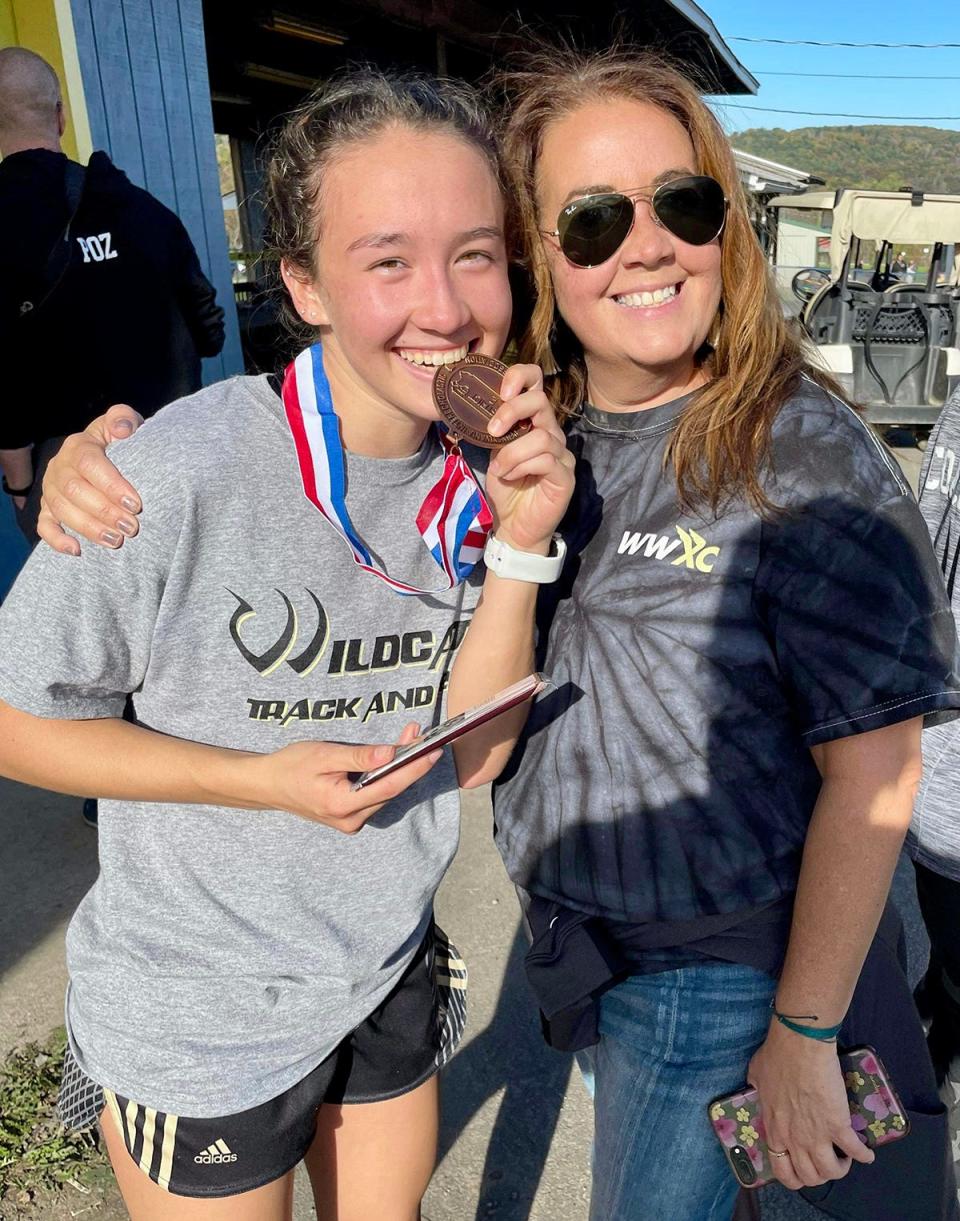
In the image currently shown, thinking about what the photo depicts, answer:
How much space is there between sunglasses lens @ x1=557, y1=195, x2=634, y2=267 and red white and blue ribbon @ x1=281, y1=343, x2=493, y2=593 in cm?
35

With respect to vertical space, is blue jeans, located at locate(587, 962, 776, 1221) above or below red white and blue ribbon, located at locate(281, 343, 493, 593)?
below

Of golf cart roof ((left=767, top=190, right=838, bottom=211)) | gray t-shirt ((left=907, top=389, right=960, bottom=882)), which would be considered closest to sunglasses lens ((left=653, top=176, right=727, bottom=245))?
gray t-shirt ((left=907, top=389, right=960, bottom=882))

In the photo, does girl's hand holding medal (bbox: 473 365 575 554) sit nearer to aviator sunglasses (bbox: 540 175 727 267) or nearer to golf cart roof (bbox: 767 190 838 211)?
aviator sunglasses (bbox: 540 175 727 267)

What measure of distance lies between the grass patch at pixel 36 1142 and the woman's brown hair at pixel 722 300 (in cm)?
220

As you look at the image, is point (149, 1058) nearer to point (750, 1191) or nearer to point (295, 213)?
point (750, 1191)

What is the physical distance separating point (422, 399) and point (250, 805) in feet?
2.05

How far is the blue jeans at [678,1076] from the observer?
1521 mm

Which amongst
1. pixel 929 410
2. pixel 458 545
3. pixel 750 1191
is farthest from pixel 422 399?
pixel 929 410

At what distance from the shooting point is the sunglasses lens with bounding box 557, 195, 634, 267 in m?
1.51

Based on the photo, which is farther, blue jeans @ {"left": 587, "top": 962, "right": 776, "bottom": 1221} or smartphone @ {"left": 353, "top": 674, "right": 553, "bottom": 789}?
blue jeans @ {"left": 587, "top": 962, "right": 776, "bottom": 1221}

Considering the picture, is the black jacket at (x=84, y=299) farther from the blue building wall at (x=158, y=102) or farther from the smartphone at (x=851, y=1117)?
the smartphone at (x=851, y=1117)

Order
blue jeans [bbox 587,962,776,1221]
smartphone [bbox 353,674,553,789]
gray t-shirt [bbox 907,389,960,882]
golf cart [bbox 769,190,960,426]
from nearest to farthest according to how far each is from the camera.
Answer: smartphone [bbox 353,674,553,789] → blue jeans [bbox 587,962,776,1221] → gray t-shirt [bbox 907,389,960,882] → golf cart [bbox 769,190,960,426]

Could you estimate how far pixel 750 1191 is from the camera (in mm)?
1668

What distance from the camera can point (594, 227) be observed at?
153 centimetres
